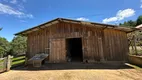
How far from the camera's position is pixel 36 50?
9195 mm

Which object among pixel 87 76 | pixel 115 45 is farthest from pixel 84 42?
pixel 87 76

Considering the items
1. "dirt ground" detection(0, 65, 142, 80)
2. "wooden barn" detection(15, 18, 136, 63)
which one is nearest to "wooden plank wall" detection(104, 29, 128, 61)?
"wooden barn" detection(15, 18, 136, 63)

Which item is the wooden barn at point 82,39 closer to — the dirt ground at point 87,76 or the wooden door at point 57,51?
the wooden door at point 57,51

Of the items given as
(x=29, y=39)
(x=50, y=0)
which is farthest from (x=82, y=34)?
(x=50, y=0)

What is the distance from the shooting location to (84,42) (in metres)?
8.27

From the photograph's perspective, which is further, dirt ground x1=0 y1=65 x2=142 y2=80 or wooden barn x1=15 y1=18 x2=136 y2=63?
wooden barn x1=15 y1=18 x2=136 y2=63

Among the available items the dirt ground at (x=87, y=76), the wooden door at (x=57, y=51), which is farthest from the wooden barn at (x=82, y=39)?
the dirt ground at (x=87, y=76)

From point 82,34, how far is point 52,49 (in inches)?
114

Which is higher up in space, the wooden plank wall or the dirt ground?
the wooden plank wall

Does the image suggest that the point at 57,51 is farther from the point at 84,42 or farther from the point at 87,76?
the point at 87,76

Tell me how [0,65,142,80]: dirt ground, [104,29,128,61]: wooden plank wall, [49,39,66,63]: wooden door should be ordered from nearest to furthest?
[0,65,142,80]: dirt ground < [104,29,128,61]: wooden plank wall < [49,39,66,63]: wooden door

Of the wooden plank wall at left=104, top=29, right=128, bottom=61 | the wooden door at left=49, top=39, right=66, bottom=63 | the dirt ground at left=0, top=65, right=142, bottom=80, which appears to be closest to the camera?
the dirt ground at left=0, top=65, right=142, bottom=80

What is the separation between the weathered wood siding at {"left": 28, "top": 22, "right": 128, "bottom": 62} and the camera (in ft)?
25.6

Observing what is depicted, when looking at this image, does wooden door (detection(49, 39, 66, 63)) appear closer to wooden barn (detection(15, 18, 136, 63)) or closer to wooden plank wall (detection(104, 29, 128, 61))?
wooden barn (detection(15, 18, 136, 63))
